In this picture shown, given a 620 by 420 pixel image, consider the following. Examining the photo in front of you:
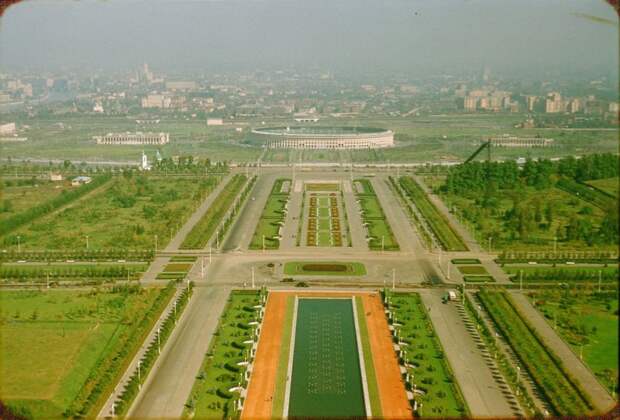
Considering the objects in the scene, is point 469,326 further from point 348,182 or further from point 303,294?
point 348,182

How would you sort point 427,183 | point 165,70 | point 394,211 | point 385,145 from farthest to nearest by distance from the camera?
1. point 165,70
2. point 385,145
3. point 427,183
4. point 394,211

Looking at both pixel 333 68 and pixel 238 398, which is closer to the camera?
pixel 238 398

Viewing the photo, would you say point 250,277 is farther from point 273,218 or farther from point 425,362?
point 273,218

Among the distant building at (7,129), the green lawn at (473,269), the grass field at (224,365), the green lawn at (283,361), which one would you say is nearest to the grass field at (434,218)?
the green lawn at (473,269)

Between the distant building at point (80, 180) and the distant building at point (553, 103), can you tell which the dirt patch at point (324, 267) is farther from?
the distant building at point (553, 103)

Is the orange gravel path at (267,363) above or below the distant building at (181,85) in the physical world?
below

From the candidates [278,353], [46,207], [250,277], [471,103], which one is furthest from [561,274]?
[471,103]

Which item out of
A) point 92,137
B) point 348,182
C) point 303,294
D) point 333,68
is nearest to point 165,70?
point 333,68
